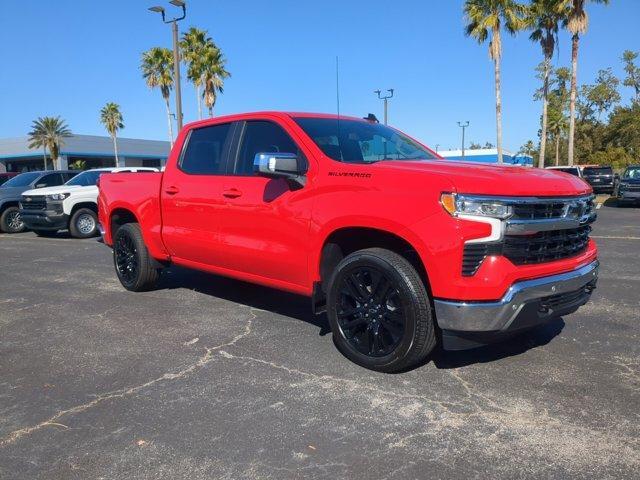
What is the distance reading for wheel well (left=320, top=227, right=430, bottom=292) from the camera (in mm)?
3889

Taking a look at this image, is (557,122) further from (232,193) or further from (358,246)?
(358,246)

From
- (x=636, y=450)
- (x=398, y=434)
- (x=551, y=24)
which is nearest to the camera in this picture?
(x=636, y=450)

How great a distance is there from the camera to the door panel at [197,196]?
5171 mm

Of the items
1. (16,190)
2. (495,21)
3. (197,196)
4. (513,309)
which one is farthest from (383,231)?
(495,21)

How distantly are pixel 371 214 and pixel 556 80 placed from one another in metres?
64.0

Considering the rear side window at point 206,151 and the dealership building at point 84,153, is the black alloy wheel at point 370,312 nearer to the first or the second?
the rear side window at point 206,151

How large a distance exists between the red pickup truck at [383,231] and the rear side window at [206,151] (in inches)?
0.8

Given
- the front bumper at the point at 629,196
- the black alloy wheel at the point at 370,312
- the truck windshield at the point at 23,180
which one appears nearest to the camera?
the black alloy wheel at the point at 370,312

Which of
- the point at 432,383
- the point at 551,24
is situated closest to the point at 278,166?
the point at 432,383

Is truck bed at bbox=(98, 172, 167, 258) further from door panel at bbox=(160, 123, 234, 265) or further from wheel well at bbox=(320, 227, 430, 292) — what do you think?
wheel well at bbox=(320, 227, 430, 292)

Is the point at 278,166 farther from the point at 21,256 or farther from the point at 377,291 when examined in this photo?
the point at 21,256

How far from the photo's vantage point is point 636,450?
9.21ft

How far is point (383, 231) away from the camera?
3.81m

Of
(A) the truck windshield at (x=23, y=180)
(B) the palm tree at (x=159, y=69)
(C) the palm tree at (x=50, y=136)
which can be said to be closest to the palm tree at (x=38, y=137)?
(C) the palm tree at (x=50, y=136)
